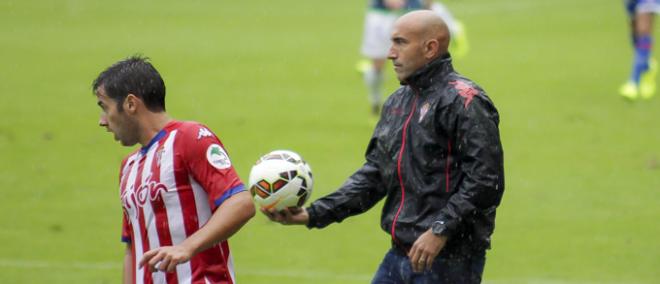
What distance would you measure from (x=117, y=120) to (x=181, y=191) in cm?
42

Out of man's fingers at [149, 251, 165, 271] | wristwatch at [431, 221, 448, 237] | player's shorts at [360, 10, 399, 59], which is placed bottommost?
man's fingers at [149, 251, 165, 271]

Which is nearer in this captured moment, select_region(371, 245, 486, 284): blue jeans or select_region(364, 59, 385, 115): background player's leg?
select_region(371, 245, 486, 284): blue jeans

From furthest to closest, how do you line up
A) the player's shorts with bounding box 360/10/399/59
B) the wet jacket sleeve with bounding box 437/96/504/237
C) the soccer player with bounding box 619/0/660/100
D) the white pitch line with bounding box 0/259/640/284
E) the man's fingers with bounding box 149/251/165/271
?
1. the soccer player with bounding box 619/0/660/100
2. the player's shorts with bounding box 360/10/399/59
3. the white pitch line with bounding box 0/259/640/284
4. the wet jacket sleeve with bounding box 437/96/504/237
5. the man's fingers with bounding box 149/251/165/271

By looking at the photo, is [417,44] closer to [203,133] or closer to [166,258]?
[203,133]

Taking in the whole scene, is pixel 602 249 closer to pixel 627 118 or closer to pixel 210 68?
pixel 627 118

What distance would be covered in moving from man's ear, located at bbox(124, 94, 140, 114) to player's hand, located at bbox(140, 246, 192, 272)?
676 mm

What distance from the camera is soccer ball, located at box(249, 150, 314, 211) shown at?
590cm

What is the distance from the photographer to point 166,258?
498cm

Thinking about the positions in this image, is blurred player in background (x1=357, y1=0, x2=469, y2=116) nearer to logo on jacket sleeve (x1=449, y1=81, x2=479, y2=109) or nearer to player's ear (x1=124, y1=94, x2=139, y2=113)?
logo on jacket sleeve (x1=449, y1=81, x2=479, y2=109)

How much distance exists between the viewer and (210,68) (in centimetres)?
2116

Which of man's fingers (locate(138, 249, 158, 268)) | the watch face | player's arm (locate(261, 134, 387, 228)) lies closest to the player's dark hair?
man's fingers (locate(138, 249, 158, 268))

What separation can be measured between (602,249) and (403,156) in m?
4.71

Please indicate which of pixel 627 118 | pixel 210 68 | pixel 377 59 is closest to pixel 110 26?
pixel 210 68

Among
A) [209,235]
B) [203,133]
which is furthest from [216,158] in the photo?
[209,235]
